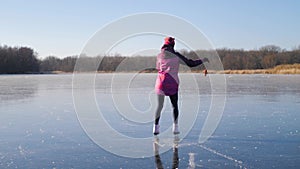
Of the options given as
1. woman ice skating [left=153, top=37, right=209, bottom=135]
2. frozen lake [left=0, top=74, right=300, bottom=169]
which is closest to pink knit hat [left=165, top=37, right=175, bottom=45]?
woman ice skating [left=153, top=37, right=209, bottom=135]

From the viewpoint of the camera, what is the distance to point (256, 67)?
55.0m

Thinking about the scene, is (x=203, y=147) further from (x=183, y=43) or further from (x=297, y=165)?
(x=183, y=43)

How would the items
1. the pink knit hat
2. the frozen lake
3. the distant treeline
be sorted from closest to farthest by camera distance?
the frozen lake
the pink knit hat
the distant treeline

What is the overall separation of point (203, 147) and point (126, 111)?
9.41 feet

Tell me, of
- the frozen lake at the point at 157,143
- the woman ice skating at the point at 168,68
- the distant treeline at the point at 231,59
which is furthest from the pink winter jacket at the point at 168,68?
the distant treeline at the point at 231,59

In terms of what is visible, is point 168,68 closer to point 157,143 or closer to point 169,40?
point 169,40

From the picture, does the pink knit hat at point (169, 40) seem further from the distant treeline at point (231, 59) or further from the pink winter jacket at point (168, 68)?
the distant treeline at point (231, 59)

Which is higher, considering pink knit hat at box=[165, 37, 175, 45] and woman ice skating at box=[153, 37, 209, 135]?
pink knit hat at box=[165, 37, 175, 45]

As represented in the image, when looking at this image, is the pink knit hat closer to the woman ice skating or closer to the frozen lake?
the woman ice skating

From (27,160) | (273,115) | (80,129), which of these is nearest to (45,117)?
(80,129)

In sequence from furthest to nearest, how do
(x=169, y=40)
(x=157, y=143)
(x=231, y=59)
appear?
1. (x=231, y=59)
2. (x=169, y=40)
3. (x=157, y=143)

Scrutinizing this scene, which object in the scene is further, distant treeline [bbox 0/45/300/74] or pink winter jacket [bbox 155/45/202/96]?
distant treeline [bbox 0/45/300/74]

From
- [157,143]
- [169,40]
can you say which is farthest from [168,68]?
[157,143]

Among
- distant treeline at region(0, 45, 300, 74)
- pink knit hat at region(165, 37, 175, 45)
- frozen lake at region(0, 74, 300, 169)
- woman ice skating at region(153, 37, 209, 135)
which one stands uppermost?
distant treeline at region(0, 45, 300, 74)
